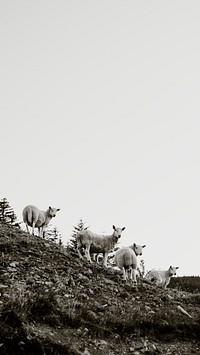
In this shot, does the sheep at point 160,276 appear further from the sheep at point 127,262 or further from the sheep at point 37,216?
Answer: the sheep at point 37,216

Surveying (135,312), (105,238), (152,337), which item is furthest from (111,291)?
(105,238)

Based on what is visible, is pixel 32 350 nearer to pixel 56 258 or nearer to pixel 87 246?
pixel 56 258

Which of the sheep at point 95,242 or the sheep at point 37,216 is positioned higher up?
the sheep at point 37,216

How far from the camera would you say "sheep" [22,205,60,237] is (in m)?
24.1

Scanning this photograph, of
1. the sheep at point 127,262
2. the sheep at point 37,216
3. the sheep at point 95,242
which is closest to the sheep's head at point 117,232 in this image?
the sheep at point 95,242

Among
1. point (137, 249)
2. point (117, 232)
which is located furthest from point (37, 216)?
point (137, 249)

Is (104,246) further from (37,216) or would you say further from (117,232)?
(37,216)

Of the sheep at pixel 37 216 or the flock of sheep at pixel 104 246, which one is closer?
the flock of sheep at pixel 104 246

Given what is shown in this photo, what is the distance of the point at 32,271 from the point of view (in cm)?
1445

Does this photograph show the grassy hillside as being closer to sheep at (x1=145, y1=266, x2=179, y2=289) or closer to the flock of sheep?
the flock of sheep

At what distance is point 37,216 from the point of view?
79.4 feet

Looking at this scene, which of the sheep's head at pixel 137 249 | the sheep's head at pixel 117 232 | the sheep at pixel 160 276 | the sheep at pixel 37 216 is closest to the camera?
the sheep's head at pixel 117 232

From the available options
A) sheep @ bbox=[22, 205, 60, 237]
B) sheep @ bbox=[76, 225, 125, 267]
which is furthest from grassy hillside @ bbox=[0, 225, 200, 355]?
sheep @ bbox=[22, 205, 60, 237]

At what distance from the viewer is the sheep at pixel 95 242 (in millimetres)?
21172
